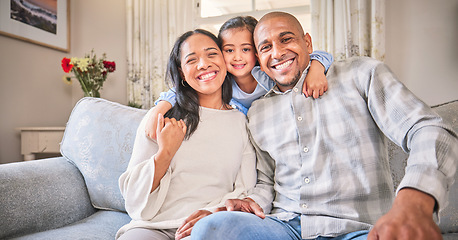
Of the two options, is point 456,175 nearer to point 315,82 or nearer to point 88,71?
point 315,82

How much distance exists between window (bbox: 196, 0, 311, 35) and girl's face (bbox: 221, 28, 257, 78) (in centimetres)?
206

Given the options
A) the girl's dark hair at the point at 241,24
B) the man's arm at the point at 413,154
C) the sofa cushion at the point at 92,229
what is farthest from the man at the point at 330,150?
the sofa cushion at the point at 92,229

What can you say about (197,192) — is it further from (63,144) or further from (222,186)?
(63,144)

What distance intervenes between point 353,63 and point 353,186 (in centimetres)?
40

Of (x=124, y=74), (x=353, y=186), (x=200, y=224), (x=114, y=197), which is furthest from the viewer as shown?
(x=124, y=74)

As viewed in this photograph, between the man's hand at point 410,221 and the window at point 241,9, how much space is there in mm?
2789

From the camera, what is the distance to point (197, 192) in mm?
1125

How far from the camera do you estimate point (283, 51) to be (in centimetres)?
116

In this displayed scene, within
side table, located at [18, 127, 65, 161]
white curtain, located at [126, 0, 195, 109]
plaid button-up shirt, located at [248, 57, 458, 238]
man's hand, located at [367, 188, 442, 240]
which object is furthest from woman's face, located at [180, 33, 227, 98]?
white curtain, located at [126, 0, 195, 109]

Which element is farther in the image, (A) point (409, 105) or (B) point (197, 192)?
(B) point (197, 192)

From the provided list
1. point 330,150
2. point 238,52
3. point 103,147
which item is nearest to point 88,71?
point 103,147

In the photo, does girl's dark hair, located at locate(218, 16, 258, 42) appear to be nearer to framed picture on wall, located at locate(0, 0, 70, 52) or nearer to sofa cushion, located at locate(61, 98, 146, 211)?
sofa cushion, located at locate(61, 98, 146, 211)

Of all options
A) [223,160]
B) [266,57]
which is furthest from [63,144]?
[266,57]

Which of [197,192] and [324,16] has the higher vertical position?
[324,16]
